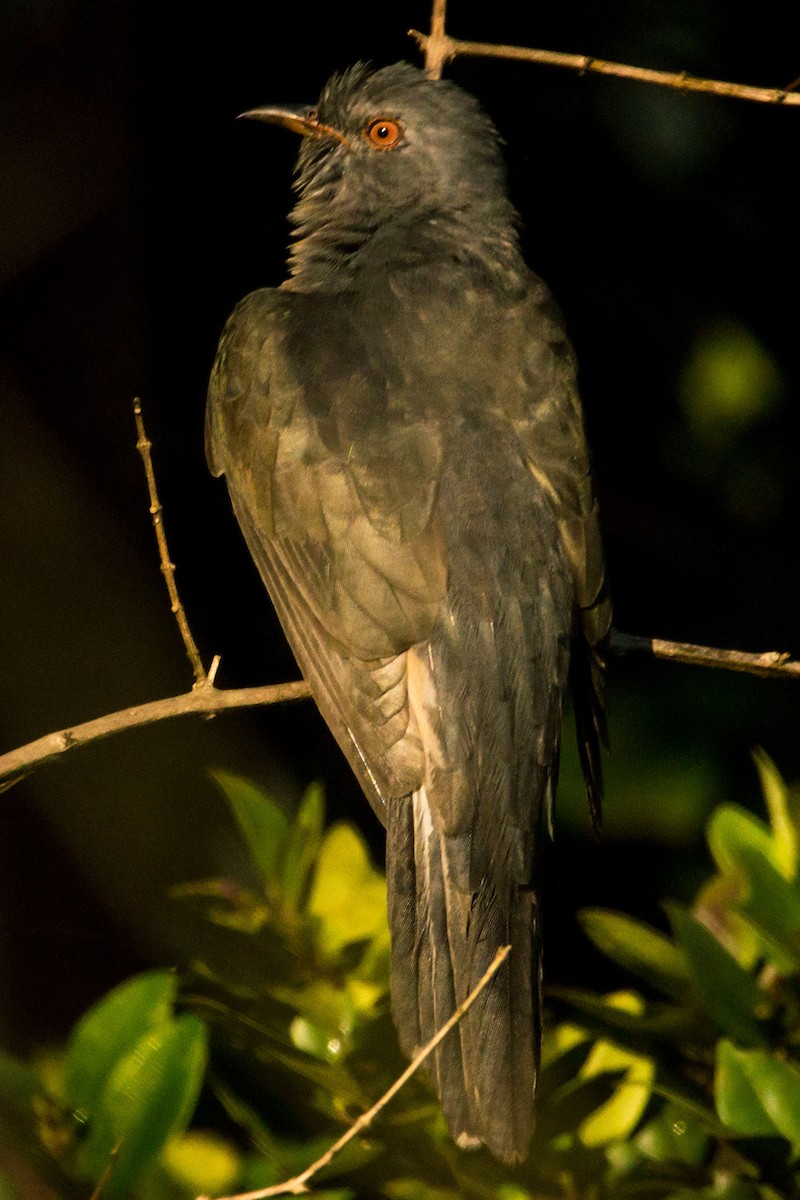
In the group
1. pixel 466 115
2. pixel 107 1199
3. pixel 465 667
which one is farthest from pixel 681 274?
pixel 107 1199

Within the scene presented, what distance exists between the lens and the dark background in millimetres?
4055

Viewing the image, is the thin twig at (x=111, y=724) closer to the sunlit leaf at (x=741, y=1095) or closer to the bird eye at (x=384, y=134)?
the sunlit leaf at (x=741, y=1095)

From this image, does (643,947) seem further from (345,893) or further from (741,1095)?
(345,893)

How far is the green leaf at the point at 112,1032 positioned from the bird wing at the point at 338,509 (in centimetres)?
51

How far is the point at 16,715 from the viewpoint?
405 centimetres

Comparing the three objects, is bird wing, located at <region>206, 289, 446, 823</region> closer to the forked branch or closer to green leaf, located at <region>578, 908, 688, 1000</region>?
green leaf, located at <region>578, 908, 688, 1000</region>

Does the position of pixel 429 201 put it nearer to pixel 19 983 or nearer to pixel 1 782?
pixel 1 782

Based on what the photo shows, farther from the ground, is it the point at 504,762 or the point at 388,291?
the point at 388,291

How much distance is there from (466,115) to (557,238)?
120 centimetres

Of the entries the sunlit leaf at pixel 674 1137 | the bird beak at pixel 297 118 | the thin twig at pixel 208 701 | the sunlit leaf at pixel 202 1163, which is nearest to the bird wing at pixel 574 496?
the thin twig at pixel 208 701

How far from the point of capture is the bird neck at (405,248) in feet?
10.4

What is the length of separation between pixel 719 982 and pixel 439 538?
955 mm

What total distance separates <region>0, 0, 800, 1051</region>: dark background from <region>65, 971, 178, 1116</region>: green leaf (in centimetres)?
134

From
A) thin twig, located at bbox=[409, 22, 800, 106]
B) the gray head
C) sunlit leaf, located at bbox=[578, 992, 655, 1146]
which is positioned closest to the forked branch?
thin twig, located at bbox=[409, 22, 800, 106]
